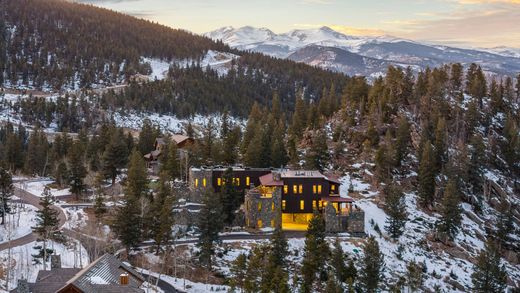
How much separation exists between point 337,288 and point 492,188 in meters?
58.6

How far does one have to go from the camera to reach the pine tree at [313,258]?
217 feet

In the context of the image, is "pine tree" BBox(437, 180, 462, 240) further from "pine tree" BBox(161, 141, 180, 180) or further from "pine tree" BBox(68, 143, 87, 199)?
"pine tree" BBox(68, 143, 87, 199)

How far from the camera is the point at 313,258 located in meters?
66.8

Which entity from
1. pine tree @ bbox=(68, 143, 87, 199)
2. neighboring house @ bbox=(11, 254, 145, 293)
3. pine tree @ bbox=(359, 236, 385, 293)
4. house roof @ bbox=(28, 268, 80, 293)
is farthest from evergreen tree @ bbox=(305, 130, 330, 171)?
house roof @ bbox=(28, 268, 80, 293)

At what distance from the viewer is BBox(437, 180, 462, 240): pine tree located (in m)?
85.7

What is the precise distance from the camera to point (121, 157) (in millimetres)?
94688

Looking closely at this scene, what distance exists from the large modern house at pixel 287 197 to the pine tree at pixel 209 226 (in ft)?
27.2

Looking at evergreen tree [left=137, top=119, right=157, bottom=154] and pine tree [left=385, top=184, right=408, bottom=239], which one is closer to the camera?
pine tree [left=385, top=184, right=408, bottom=239]

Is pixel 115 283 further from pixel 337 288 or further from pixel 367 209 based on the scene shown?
pixel 367 209

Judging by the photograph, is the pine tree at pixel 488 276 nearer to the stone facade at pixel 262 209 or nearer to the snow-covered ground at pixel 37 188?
the stone facade at pixel 262 209

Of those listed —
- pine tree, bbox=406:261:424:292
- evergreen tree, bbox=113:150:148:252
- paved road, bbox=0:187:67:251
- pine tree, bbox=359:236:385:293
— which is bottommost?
Answer: pine tree, bbox=406:261:424:292

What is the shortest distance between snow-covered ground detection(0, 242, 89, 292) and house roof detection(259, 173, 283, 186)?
28034 mm

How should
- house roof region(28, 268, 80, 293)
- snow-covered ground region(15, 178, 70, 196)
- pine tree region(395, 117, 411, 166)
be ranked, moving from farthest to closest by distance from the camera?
pine tree region(395, 117, 411, 166), snow-covered ground region(15, 178, 70, 196), house roof region(28, 268, 80, 293)

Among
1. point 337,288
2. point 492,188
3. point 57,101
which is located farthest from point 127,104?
point 337,288
